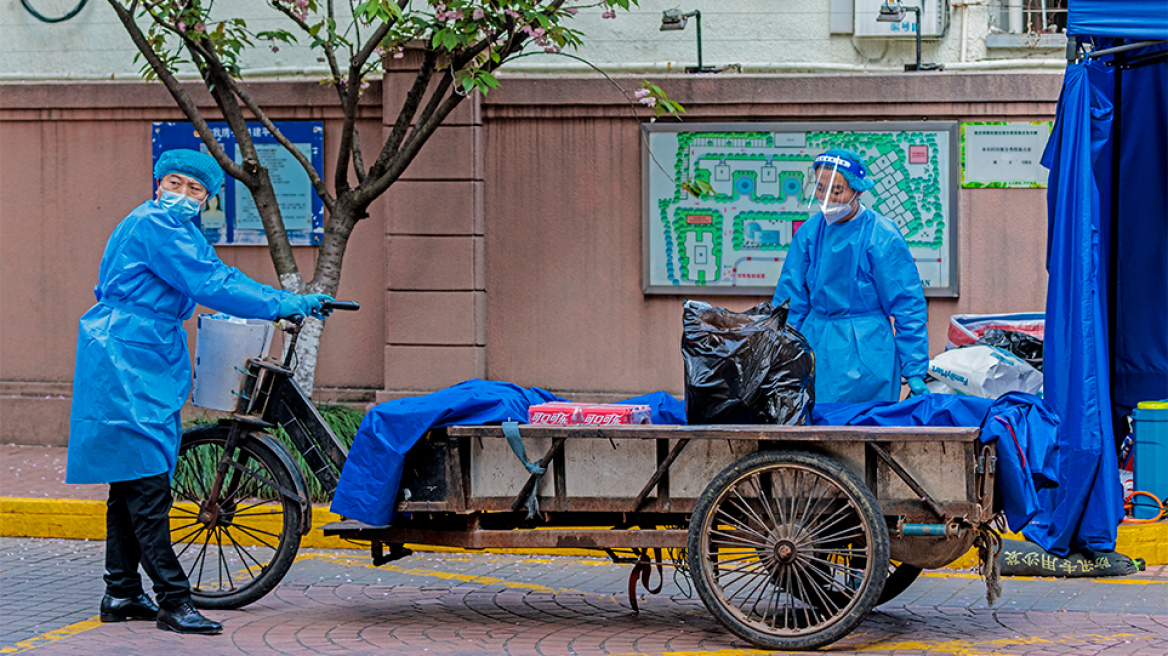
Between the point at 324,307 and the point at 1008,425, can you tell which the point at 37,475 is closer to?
the point at 324,307

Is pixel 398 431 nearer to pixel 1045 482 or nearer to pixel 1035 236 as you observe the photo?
pixel 1045 482

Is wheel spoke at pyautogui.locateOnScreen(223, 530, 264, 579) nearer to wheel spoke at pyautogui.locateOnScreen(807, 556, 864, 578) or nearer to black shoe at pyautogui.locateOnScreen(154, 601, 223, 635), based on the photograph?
black shoe at pyautogui.locateOnScreen(154, 601, 223, 635)

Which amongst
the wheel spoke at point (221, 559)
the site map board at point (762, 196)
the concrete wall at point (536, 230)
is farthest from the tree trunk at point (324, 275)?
the site map board at point (762, 196)

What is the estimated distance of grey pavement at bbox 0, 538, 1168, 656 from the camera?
4.73 meters

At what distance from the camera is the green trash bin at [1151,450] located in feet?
21.4

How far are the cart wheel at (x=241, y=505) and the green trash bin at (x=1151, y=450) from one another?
14.5ft

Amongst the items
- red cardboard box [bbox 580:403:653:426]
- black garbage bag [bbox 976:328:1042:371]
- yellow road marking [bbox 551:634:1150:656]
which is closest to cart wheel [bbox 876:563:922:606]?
yellow road marking [bbox 551:634:1150:656]

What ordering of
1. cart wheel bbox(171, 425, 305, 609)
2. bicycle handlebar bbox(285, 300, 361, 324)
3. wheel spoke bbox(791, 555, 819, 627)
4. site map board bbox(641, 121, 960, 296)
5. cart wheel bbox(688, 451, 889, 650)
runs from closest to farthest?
cart wheel bbox(688, 451, 889, 650), wheel spoke bbox(791, 555, 819, 627), bicycle handlebar bbox(285, 300, 361, 324), cart wheel bbox(171, 425, 305, 609), site map board bbox(641, 121, 960, 296)

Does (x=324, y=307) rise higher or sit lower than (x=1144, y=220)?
lower

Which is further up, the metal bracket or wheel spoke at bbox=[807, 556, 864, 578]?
the metal bracket

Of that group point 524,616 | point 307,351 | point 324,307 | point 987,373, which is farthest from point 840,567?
point 307,351

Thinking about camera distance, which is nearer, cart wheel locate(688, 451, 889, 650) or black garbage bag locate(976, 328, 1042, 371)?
cart wheel locate(688, 451, 889, 650)

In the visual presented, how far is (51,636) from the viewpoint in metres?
4.89

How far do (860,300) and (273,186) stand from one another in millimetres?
5772
